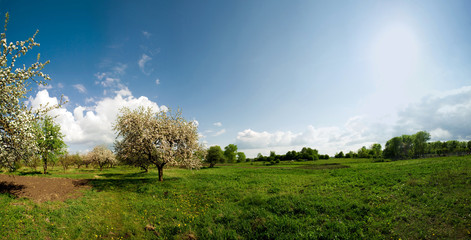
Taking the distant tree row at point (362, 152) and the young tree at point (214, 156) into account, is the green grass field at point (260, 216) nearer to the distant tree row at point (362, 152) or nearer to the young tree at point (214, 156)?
the young tree at point (214, 156)

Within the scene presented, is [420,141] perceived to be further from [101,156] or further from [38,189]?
[101,156]

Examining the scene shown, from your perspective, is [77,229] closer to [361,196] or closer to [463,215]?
[361,196]

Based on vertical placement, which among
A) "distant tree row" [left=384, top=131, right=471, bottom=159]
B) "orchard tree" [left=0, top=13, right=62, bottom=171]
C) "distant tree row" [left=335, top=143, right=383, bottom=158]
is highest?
"orchard tree" [left=0, top=13, right=62, bottom=171]

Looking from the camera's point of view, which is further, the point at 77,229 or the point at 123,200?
the point at 123,200

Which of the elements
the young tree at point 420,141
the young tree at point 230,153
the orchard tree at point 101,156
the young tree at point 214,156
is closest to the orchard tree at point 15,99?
the orchard tree at point 101,156

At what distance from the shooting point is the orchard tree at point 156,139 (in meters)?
24.1

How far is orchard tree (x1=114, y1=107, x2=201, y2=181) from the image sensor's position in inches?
950

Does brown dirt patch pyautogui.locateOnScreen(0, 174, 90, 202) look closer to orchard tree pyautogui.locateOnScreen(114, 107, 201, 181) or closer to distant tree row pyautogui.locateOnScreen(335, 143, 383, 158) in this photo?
orchard tree pyautogui.locateOnScreen(114, 107, 201, 181)

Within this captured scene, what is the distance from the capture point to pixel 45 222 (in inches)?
443

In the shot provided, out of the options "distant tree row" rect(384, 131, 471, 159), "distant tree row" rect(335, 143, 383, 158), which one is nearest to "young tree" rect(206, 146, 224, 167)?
"distant tree row" rect(384, 131, 471, 159)

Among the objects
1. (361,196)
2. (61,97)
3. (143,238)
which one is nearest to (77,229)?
(143,238)

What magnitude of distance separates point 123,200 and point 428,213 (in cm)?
2475

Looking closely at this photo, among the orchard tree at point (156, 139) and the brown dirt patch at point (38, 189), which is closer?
the brown dirt patch at point (38, 189)

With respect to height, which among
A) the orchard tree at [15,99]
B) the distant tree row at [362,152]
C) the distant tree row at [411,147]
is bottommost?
the distant tree row at [362,152]
